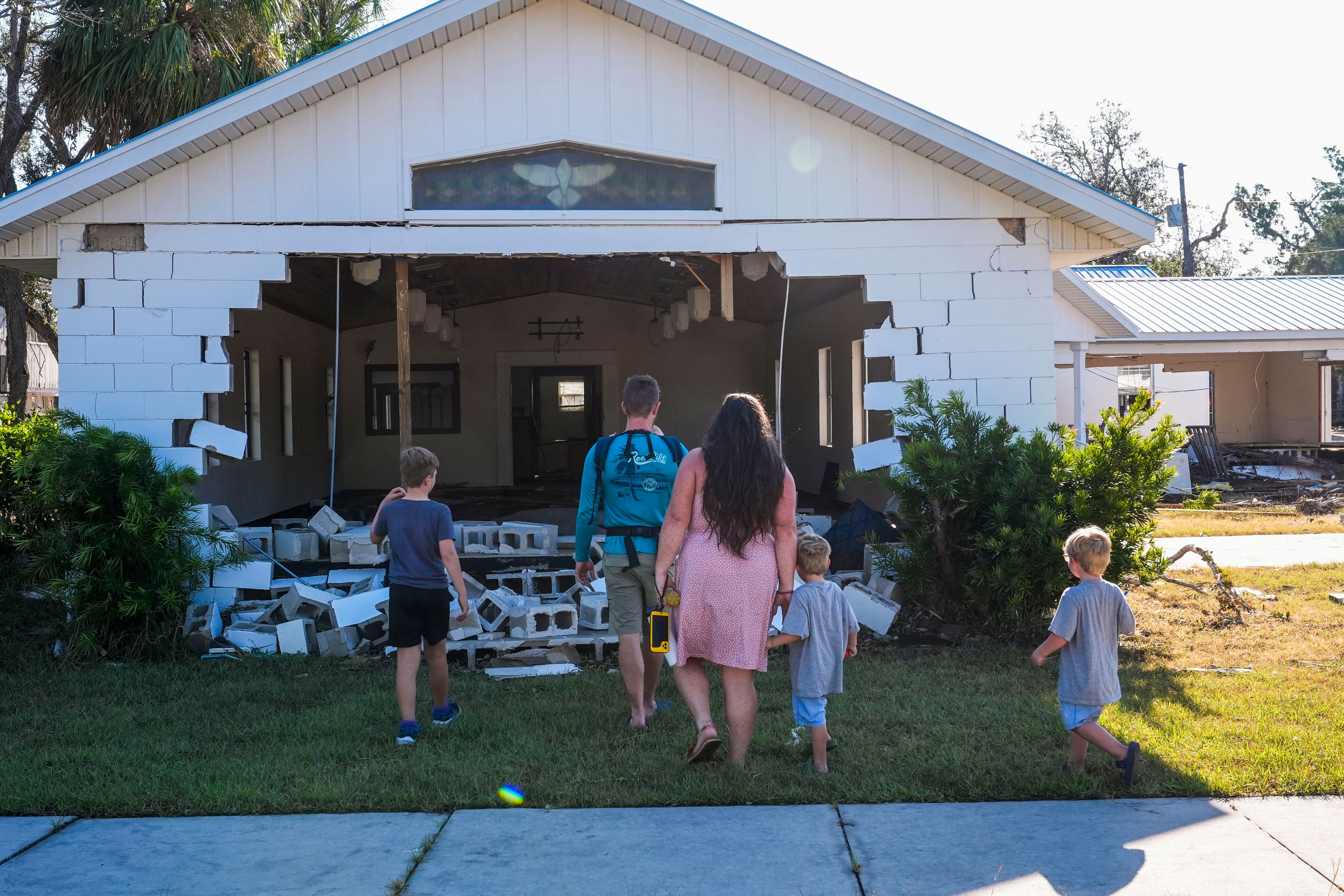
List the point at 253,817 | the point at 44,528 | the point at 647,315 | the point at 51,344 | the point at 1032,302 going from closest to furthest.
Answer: the point at 253,817 < the point at 44,528 < the point at 1032,302 < the point at 51,344 < the point at 647,315

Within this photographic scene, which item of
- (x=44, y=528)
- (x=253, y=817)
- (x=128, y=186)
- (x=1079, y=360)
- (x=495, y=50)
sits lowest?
(x=253, y=817)

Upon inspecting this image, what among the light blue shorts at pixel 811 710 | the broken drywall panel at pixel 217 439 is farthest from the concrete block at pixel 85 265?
the light blue shorts at pixel 811 710

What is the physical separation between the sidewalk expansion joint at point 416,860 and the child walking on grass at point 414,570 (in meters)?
1.00

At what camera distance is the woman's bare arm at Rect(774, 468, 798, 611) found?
4383 mm

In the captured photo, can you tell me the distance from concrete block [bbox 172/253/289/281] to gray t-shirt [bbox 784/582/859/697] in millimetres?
5327

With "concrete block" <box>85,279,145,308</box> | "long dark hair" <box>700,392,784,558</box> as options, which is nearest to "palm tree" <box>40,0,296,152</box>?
"concrete block" <box>85,279,145,308</box>

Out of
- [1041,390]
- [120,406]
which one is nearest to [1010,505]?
[1041,390]

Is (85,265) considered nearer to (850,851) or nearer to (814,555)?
(814,555)

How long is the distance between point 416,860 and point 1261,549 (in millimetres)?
10311

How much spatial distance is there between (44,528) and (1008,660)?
6.33 m

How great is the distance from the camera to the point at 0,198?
25.2 feet

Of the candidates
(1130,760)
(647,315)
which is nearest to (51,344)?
(647,315)

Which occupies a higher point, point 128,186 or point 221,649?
point 128,186

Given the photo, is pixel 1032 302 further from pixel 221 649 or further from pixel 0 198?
pixel 0 198
